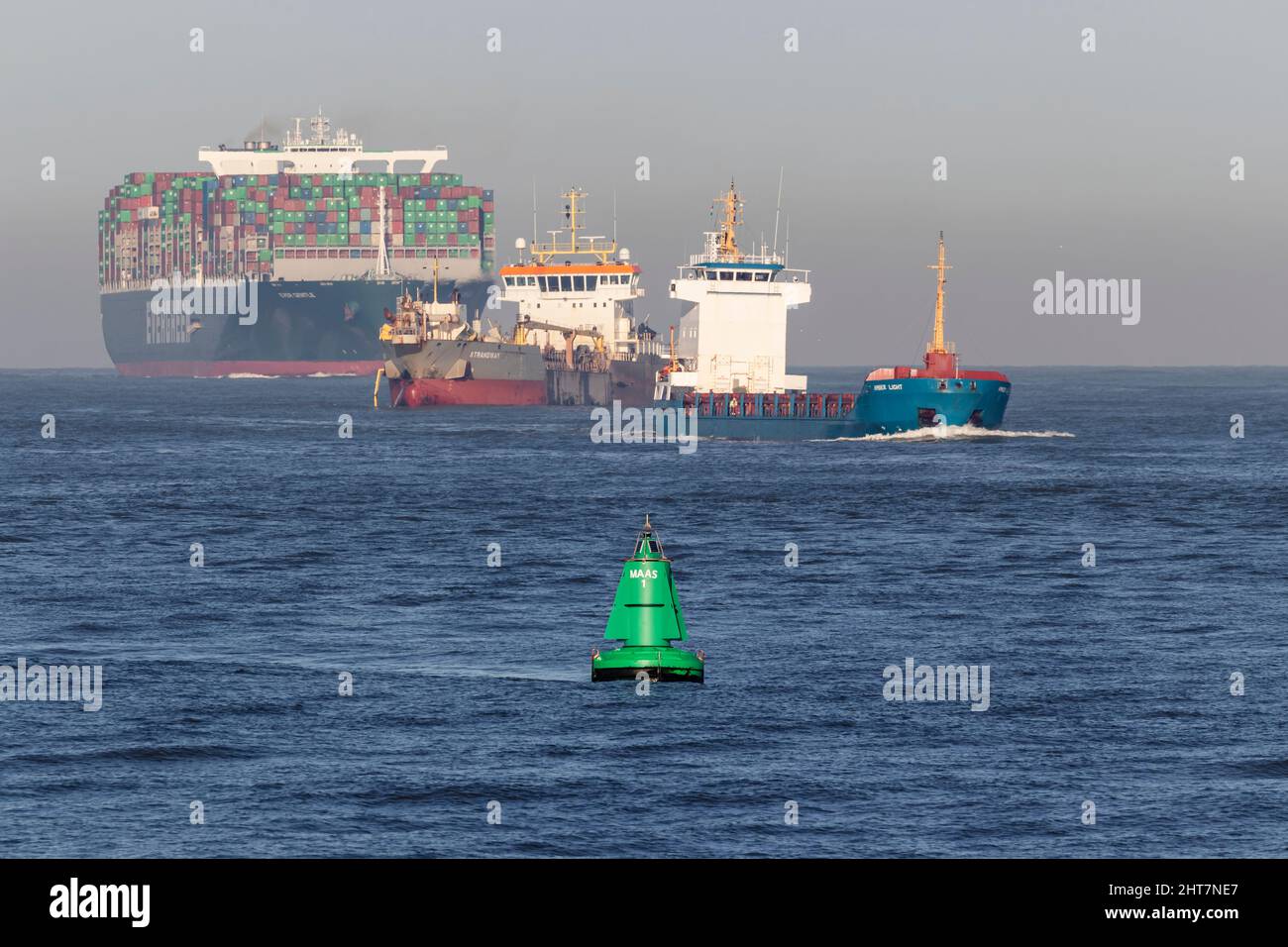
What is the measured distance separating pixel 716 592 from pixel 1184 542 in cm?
2005

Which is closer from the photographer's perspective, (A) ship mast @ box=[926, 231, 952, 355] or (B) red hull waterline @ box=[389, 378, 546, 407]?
(A) ship mast @ box=[926, 231, 952, 355]

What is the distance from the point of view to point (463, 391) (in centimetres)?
15438

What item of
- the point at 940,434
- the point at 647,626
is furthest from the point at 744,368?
the point at 647,626

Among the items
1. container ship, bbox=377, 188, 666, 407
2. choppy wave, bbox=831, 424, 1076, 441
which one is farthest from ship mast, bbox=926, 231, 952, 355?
container ship, bbox=377, 188, 666, 407

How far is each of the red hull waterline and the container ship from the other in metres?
0.09

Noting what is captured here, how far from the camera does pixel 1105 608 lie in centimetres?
4097

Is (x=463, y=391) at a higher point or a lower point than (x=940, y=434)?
higher

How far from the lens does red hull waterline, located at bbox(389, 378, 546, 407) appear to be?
154 metres

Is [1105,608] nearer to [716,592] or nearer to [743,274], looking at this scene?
[716,592]

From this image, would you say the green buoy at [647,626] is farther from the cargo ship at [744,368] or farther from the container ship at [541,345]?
the container ship at [541,345]

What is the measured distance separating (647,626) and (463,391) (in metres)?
127

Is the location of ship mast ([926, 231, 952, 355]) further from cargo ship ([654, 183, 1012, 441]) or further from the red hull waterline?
the red hull waterline

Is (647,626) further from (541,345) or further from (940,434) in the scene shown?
(541,345)
